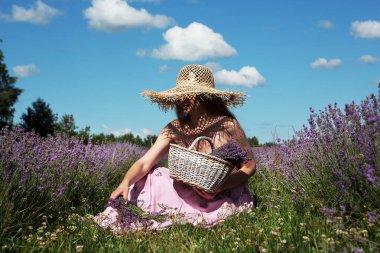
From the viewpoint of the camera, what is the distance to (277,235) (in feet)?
8.57

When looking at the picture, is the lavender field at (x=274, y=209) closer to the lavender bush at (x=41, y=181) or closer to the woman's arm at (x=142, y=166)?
the lavender bush at (x=41, y=181)

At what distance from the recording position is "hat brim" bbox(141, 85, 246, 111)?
4.02 metres

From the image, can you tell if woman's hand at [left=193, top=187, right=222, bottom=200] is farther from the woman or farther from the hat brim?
the hat brim

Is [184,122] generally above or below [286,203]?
above

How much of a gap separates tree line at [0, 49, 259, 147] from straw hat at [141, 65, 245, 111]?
759mm

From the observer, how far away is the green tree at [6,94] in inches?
1044

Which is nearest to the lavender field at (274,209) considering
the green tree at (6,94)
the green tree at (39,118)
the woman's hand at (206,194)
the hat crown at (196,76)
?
the woman's hand at (206,194)

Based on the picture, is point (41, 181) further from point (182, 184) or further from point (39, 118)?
point (39, 118)

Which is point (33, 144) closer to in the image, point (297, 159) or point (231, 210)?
point (231, 210)

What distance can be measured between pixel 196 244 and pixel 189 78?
1.75m

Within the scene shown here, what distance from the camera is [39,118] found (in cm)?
1958

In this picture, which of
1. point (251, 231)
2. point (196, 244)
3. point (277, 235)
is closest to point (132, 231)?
point (196, 244)

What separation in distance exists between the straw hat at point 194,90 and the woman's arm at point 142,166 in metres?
0.35

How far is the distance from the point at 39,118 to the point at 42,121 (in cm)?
20
